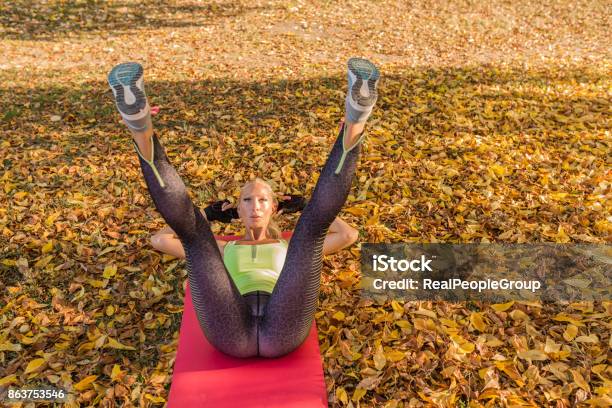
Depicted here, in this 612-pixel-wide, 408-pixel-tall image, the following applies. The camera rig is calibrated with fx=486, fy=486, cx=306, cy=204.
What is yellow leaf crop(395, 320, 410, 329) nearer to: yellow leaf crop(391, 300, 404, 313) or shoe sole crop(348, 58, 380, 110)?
yellow leaf crop(391, 300, 404, 313)

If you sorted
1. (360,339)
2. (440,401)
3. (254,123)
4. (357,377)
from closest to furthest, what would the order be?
(440,401), (357,377), (360,339), (254,123)

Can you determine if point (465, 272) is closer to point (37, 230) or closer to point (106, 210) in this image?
point (106, 210)

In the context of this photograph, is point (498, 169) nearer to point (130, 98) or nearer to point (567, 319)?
point (567, 319)

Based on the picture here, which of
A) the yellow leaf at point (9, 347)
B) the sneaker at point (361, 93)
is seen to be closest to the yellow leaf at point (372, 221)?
the sneaker at point (361, 93)

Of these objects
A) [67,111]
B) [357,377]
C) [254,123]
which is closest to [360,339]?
[357,377]

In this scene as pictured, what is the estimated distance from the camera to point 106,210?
5.58 metres

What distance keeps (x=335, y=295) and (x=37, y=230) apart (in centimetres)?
331

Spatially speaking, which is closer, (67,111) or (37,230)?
(37,230)

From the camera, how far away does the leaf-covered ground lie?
146 inches

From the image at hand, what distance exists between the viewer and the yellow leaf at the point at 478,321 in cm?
401

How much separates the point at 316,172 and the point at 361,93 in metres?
3.67

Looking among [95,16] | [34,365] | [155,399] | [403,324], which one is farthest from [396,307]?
[95,16]

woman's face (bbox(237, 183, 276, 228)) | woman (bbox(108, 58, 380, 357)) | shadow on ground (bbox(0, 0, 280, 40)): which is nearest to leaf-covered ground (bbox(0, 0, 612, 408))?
shadow on ground (bbox(0, 0, 280, 40))

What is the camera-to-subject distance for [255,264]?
139 inches
